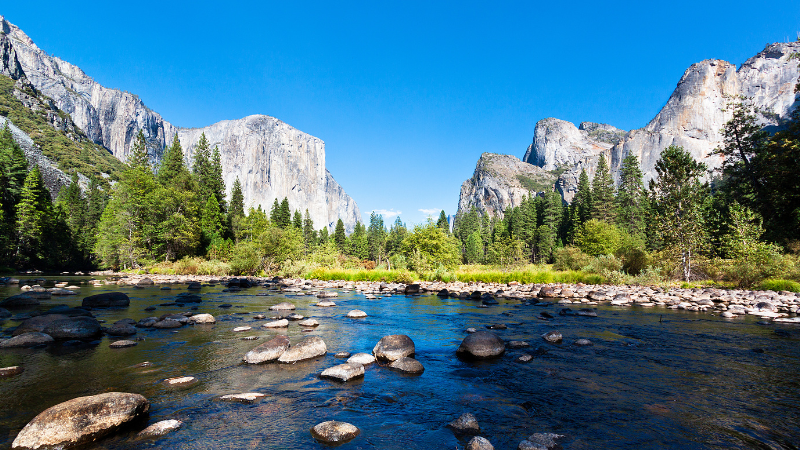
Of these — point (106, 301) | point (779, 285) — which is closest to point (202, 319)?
point (106, 301)

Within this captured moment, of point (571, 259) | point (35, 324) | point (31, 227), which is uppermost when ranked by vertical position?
point (31, 227)

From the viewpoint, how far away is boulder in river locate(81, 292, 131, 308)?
13.7 m

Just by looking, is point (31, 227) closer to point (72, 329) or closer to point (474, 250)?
point (72, 329)

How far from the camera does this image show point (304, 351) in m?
7.48

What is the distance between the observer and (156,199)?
131ft

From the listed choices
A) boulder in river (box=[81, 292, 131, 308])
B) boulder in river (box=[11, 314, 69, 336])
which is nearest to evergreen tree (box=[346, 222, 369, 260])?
boulder in river (box=[81, 292, 131, 308])

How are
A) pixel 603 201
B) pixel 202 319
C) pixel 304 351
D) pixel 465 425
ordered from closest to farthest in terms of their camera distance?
pixel 465 425, pixel 304 351, pixel 202 319, pixel 603 201

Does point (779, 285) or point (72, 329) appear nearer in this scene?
point (72, 329)

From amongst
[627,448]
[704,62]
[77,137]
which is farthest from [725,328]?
[704,62]

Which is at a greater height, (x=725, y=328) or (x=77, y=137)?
(x=77, y=137)

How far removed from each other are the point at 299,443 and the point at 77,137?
189329 millimetres

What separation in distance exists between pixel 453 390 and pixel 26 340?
388 inches

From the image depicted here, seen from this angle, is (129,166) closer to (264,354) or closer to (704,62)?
(264,354)

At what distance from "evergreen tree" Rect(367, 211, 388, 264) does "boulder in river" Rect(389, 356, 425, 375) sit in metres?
89.1
